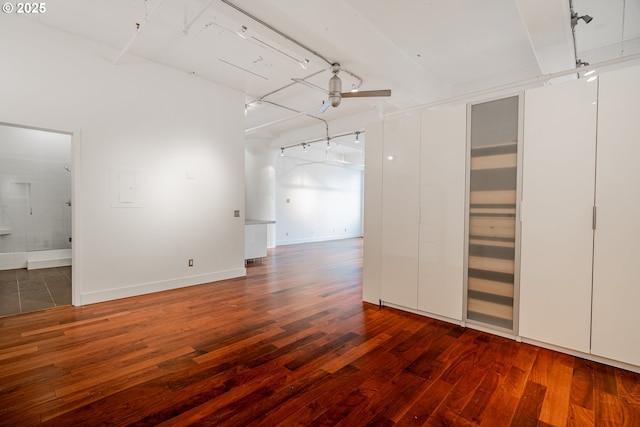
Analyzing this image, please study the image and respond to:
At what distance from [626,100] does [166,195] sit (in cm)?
550

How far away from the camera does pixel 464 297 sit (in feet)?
10.7

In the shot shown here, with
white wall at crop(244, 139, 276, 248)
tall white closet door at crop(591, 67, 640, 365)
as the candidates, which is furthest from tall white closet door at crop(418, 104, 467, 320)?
white wall at crop(244, 139, 276, 248)

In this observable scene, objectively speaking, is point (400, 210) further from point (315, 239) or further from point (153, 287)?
point (315, 239)

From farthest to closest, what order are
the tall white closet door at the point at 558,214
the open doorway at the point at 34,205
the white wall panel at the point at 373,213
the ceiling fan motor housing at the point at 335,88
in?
the open doorway at the point at 34,205
the white wall panel at the point at 373,213
the ceiling fan motor housing at the point at 335,88
the tall white closet door at the point at 558,214

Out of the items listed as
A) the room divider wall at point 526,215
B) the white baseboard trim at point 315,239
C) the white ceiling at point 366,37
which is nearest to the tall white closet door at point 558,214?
the room divider wall at point 526,215

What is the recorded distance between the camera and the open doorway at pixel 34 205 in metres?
6.08

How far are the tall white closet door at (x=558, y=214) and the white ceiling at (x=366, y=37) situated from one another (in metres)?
0.98

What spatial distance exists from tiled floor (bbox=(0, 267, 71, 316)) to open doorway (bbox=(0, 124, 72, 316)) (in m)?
0.04

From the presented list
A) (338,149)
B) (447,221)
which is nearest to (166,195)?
(447,221)

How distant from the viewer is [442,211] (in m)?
3.39

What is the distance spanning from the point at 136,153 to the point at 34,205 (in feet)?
14.1

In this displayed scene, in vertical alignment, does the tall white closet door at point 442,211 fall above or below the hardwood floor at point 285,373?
above

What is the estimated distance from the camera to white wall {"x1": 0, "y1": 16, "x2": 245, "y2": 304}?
3549 millimetres

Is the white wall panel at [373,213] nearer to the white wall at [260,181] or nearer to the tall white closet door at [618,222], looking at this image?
the tall white closet door at [618,222]
